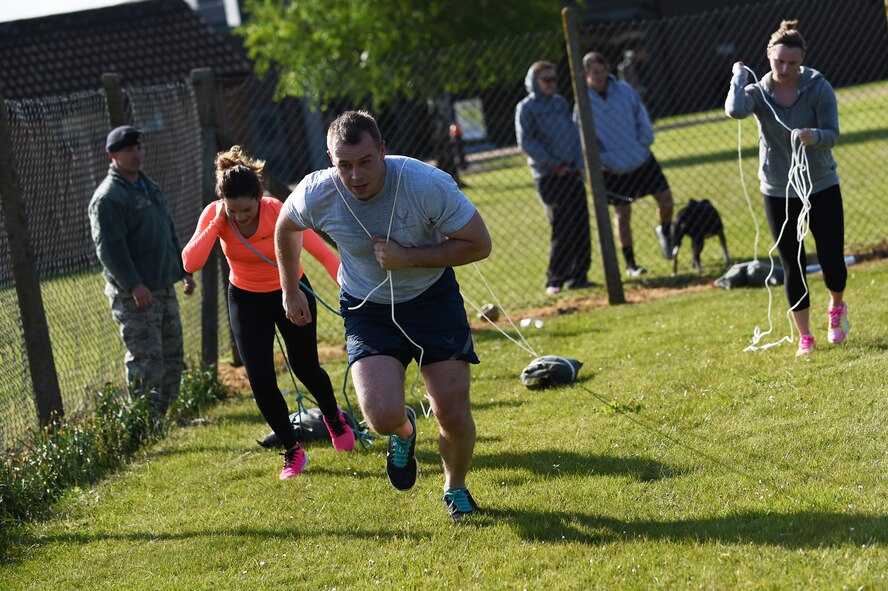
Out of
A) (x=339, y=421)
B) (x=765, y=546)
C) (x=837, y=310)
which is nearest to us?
(x=765, y=546)

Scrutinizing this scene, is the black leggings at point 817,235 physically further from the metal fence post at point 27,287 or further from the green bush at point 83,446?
the metal fence post at point 27,287

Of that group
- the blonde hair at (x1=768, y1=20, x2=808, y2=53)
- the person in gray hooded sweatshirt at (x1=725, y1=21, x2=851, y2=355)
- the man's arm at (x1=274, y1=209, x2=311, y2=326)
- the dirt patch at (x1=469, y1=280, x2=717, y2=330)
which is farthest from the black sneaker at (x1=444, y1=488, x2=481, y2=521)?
the dirt patch at (x1=469, y1=280, x2=717, y2=330)

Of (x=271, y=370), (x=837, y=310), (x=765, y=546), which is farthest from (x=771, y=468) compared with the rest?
(x=271, y=370)

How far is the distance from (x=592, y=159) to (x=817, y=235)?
3159mm

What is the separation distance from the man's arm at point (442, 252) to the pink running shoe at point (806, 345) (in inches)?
122

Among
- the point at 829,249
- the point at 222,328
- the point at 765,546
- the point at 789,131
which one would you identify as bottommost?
the point at 222,328

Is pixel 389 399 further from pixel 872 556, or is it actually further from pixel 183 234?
pixel 183 234

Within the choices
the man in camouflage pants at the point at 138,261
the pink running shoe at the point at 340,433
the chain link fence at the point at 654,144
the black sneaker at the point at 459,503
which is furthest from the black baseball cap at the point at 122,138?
the black sneaker at the point at 459,503

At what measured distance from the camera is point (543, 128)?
1029 cm

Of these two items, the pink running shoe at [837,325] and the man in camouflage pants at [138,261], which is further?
the man in camouflage pants at [138,261]

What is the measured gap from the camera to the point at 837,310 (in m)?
6.93

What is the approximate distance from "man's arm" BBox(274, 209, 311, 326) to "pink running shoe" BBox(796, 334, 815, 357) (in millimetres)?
3312

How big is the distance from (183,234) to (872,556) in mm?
7884

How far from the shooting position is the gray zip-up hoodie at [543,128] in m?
10.3
